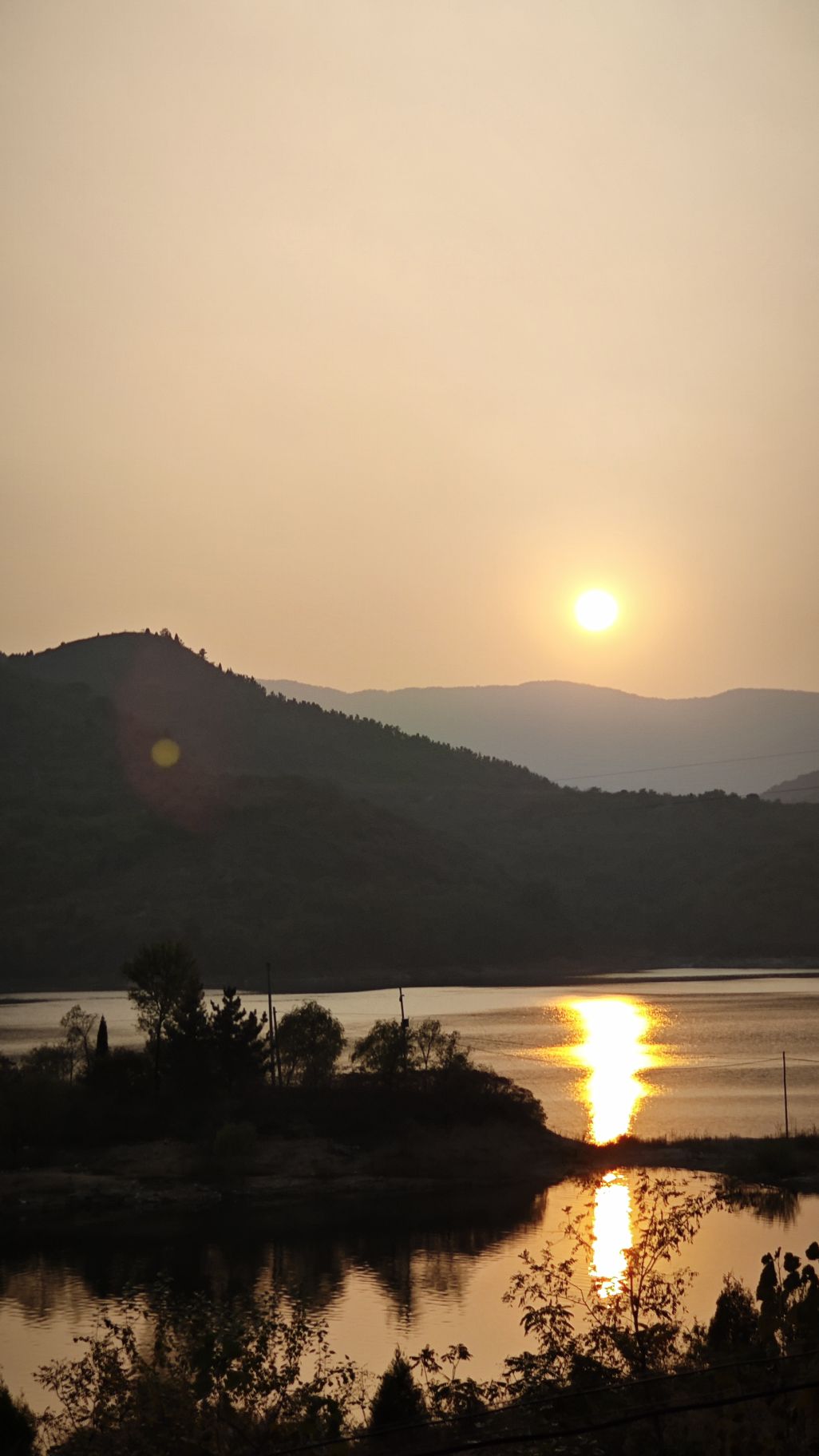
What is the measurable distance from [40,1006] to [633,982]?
67.2 meters

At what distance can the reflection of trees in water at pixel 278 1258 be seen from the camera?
141ft

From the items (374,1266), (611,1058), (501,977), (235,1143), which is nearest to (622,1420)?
(374,1266)

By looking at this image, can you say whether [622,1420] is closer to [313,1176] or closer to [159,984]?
[313,1176]

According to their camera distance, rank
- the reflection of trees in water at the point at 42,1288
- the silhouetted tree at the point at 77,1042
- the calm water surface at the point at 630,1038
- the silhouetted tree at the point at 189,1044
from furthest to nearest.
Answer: the calm water surface at the point at 630,1038, the silhouetted tree at the point at 77,1042, the silhouetted tree at the point at 189,1044, the reflection of trees in water at the point at 42,1288

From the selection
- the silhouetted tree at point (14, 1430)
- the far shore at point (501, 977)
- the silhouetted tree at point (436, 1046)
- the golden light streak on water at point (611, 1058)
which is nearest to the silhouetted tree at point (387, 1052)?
the silhouetted tree at point (436, 1046)

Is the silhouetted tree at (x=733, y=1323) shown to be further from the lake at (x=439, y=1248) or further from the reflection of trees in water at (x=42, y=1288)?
the reflection of trees in water at (x=42, y=1288)

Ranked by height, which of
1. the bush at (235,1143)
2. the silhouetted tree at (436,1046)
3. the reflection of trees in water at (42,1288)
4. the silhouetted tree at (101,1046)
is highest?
the silhouetted tree at (101,1046)

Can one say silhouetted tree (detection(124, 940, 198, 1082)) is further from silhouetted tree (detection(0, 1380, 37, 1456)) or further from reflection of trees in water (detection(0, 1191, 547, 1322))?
silhouetted tree (detection(0, 1380, 37, 1456))

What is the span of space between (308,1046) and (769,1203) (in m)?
23.3

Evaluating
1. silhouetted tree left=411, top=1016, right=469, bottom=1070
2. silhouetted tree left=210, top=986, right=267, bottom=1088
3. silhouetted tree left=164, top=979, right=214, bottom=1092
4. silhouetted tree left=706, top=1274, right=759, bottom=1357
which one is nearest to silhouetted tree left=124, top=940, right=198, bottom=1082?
silhouetted tree left=164, top=979, right=214, bottom=1092

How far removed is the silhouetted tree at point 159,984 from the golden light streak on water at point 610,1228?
20.8 m

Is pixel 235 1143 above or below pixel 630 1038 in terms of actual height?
above

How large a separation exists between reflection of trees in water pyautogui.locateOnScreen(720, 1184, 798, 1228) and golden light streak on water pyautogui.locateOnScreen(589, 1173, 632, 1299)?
3.60m

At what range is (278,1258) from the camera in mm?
47156
